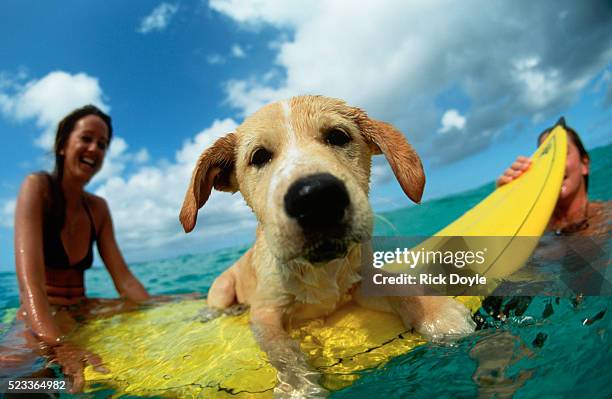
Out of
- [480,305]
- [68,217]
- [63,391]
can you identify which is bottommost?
[63,391]

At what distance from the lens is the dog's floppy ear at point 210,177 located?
2.91m

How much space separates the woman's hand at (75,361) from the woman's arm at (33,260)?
0.29 metres

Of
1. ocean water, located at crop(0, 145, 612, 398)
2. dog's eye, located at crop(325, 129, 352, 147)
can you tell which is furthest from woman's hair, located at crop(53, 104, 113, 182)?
ocean water, located at crop(0, 145, 612, 398)

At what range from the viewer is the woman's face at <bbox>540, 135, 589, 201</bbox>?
20.0ft

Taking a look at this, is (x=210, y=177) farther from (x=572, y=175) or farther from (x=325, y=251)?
(x=572, y=175)

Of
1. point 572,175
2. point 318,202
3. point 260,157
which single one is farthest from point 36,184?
point 572,175

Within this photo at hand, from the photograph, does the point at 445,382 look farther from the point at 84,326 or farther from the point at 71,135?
the point at 71,135

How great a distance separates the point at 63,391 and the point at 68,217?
3.56 meters

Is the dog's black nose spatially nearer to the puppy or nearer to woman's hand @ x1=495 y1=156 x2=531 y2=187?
the puppy

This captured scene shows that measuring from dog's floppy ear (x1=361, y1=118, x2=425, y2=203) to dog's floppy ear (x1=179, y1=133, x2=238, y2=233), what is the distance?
113cm

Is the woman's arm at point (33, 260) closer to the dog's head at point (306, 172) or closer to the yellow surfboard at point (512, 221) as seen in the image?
the dog's head at point (306, 172)

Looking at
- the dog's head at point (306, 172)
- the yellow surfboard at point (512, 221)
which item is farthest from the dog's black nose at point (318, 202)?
the yellow surfboard at point (512, 221)

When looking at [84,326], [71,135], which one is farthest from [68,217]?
[84,326]

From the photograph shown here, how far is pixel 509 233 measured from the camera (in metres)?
3.92
